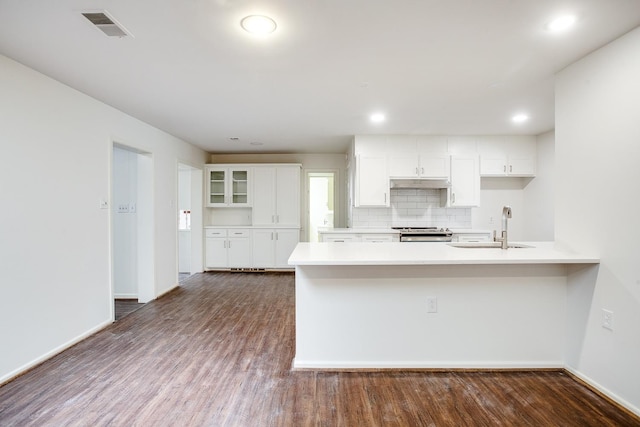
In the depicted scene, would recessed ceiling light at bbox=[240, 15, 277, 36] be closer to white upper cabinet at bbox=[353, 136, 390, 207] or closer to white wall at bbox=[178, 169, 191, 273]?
white upper cabinet at bbox=[353, 136, 390, 207]

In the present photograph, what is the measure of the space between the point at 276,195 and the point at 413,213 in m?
2.58

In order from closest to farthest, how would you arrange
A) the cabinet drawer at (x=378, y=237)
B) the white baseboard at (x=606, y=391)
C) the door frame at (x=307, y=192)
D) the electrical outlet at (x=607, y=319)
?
the white baseboard at (x=606, y=391), the electrical outlet at (x=607, y=319), the cabinet drawer at (x=378, y=237), the door frame at (x=307, y=192)

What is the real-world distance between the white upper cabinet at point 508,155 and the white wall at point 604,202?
237cm

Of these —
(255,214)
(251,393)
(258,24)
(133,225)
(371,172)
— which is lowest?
(251,393)

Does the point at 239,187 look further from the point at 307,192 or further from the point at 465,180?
the point at 465,180

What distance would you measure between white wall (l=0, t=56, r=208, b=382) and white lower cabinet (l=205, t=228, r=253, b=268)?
8.52ft

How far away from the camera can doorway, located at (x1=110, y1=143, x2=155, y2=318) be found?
3973 mm

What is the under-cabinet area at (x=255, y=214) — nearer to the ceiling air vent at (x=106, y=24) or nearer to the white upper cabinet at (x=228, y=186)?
the white upper cabinet at (x=228, y=186)

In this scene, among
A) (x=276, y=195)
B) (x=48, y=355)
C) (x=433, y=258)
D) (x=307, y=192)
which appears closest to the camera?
(x=433, y=258)

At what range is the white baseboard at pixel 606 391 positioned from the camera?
70.5 inches

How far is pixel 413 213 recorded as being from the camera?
502cm

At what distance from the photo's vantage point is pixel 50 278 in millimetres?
2471

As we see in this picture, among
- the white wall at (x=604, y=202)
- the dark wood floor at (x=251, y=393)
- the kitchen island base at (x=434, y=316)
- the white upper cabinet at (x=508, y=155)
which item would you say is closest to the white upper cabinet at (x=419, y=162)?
the white upper cabinet at (x=508, y=155)

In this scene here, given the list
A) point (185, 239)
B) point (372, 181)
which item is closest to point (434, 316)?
point (372, 181)
